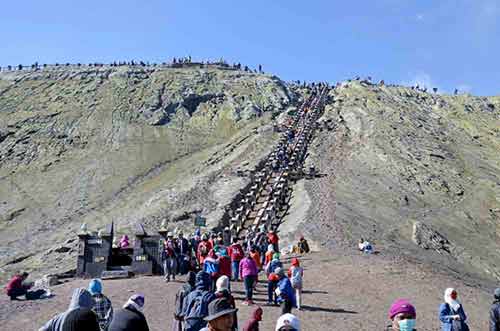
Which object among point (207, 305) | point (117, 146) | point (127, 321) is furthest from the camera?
point (117, 146)

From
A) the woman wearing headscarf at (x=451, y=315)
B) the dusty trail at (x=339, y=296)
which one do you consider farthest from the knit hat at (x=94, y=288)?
the woman wearing headscarf at (x=451, y=315)

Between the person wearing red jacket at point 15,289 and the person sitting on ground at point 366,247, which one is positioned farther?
the person sitting on ground at point 366,247

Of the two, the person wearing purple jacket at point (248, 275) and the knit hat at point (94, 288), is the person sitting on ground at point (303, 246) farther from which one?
the knit hat at point (94, 288)

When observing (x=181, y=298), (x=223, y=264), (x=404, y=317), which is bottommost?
(x=404, y=317)

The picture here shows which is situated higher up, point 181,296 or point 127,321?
point 181,296

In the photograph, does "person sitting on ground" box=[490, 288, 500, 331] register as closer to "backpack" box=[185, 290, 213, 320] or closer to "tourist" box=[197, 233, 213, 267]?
"backpack" box=[185, 290, 213, 320]

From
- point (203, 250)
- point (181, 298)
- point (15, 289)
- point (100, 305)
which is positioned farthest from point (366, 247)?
point (100, 305)

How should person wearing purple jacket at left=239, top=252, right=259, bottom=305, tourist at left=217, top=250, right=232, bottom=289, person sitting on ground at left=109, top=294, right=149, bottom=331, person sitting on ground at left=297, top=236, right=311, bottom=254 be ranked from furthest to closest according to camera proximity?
1. person sitting on ground at left=297, top=236, right=311, bottom=254
2. tourist at left=217, top=250, right=232, bottom=289
3. person wearing purple jacket at left=239, top=252, right=259, bottom=305
4. person sitting on ground at left=109, top=294, right=149, bottom=331

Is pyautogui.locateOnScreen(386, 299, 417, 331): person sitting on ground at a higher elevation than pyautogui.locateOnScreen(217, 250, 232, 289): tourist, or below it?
below

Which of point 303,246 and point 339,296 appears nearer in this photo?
point 339,296

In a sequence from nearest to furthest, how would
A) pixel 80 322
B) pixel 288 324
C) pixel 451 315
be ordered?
pixel 80 322 < pixel 288 324 < pixel 451 315

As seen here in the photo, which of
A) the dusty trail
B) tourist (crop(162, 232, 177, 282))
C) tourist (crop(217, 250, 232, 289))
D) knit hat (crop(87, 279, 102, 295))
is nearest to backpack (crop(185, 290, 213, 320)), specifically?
knit hat (crop(87, 279, 102, 295))

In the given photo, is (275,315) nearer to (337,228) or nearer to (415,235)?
(337,228)

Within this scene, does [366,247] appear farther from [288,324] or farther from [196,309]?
[288,324]
